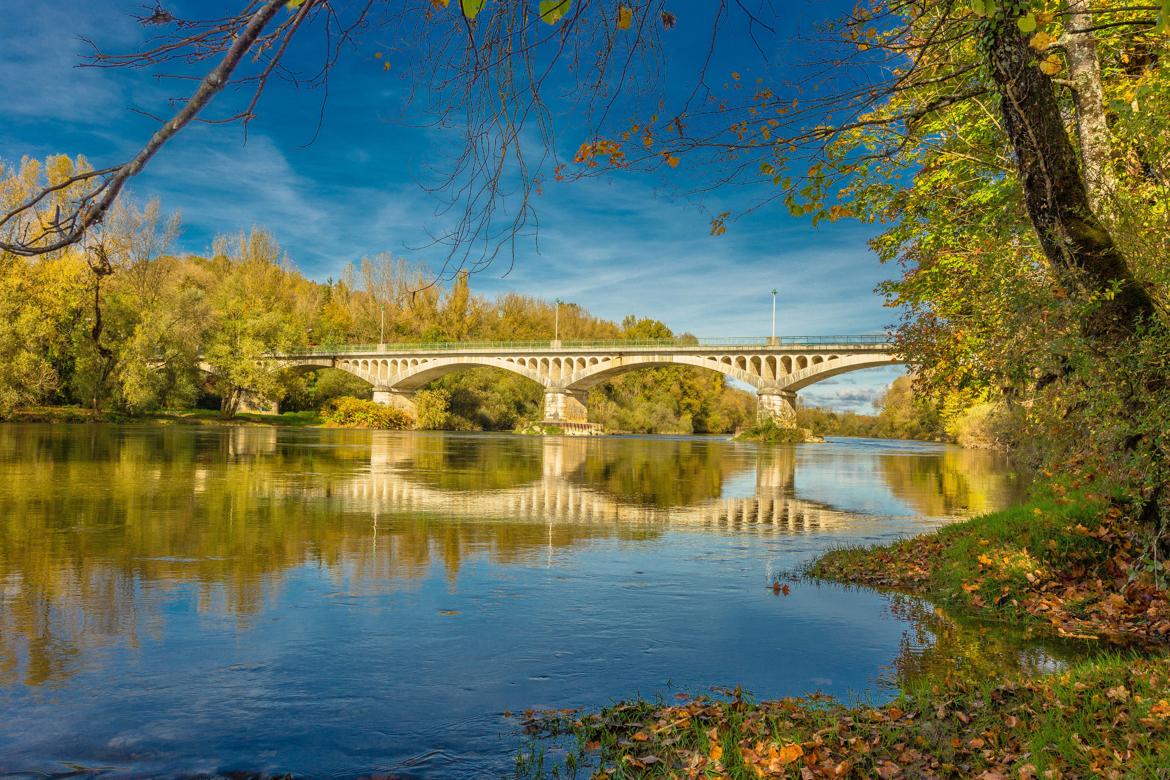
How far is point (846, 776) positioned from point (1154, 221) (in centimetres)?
750

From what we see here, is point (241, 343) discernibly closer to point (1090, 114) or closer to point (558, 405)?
point (558, 405)

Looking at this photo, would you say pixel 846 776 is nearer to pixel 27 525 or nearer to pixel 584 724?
pixel 584 724

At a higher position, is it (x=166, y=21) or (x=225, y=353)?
(x=225, y=353)

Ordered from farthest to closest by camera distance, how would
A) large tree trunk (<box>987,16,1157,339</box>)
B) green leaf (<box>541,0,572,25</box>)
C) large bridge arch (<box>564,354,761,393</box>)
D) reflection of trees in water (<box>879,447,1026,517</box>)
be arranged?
large bridge arch (<box>564,354,761,393</box>)
reflection of trees in water (<box>879,447,1026,517</box>)
large tree trunk (<box>987,16,1157,339</box>)
green leaf (<box>541,0,572,25</box>)

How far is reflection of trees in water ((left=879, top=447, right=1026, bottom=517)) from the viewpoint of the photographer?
18616mm

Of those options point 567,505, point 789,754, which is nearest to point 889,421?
point 567,505

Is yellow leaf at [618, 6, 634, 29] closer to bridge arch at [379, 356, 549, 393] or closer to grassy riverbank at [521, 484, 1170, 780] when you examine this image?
grassy riverbank at [521, 484, 1170, 780]

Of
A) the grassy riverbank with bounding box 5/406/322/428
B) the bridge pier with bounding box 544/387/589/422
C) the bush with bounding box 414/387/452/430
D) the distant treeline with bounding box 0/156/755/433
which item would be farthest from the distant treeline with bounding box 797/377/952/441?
the grassy riverbank with bounding box 5/406/322/428

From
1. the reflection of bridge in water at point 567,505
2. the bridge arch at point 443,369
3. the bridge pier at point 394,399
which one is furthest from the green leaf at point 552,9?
the bridge pier at point 394,399

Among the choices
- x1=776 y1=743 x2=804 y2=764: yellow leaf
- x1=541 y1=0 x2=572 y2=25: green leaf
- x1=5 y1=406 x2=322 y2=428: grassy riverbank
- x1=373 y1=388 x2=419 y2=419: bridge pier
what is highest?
x1=373 y1=388 x2=419 y2=419: bridge pier

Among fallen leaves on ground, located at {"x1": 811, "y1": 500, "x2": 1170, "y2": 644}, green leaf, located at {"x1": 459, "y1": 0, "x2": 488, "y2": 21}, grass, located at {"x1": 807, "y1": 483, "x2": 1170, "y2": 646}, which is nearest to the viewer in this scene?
green leaf, located at {"x1": 459, "y1": 0, "x2": 488, "y2": 21}

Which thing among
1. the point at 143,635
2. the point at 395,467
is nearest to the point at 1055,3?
the point at 143,635

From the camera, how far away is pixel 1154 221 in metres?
8.11

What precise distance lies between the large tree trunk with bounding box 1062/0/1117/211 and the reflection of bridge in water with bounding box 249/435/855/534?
8.04 meters
